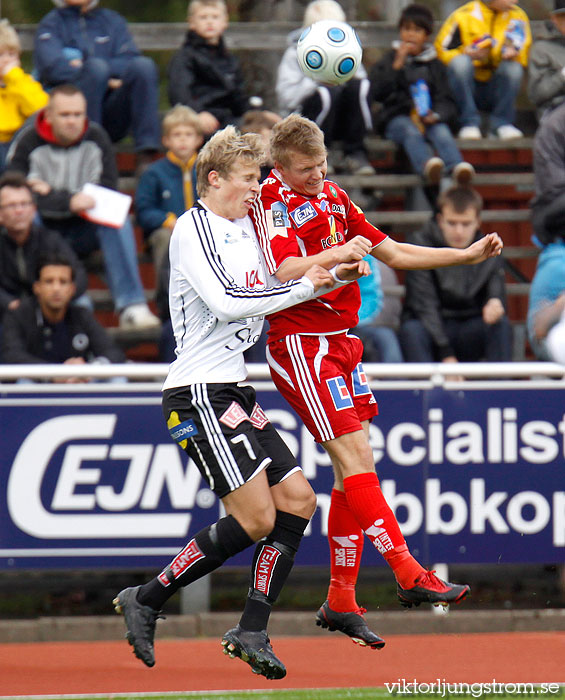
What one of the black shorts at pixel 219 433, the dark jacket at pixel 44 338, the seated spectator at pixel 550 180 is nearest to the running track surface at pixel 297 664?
the black shorts at pixel 219 433

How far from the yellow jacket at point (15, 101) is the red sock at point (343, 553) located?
541 cm

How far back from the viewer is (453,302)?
928 cm

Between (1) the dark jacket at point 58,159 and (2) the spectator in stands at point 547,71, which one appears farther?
(2) the spectator in stands at point 547,71

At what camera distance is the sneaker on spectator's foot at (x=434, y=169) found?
10953 millimetres

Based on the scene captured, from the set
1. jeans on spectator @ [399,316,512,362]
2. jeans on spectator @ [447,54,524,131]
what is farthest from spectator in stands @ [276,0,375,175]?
jeans on spectator @ [399,316,512,362]

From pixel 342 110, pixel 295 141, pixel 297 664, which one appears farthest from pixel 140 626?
pixel 342 110

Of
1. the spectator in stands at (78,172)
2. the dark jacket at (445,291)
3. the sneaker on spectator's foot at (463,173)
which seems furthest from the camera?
the sneaker on spectator's foot at (463,173)

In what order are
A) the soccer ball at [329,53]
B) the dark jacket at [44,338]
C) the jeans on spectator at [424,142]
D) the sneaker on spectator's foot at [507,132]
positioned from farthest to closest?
the sneaker on spectator's foot at [507,132]
the jeans on spectator at [424,142]
the dark jacket at [44,338]
the soccer ball at [329,53]

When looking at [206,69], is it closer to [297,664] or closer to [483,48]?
[483,48]

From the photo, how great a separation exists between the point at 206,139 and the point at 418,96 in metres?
1.98

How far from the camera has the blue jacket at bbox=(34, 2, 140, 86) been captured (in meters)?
10.4

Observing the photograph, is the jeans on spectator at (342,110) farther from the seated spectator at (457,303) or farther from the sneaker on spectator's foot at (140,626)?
the sneaker on spectator's foot at (140,626)

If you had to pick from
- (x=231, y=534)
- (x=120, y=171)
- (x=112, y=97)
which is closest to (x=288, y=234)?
(x=231, y=534)

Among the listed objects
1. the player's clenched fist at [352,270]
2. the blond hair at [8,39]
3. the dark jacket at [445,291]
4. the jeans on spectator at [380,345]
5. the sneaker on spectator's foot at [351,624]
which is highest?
the blond hair at [8,39]
